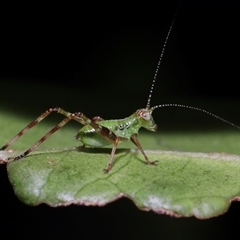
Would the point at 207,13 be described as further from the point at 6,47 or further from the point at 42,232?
the point at 42,232

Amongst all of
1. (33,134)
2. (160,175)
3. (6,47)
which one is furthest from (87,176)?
(6,47)

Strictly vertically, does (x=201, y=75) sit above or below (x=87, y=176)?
above

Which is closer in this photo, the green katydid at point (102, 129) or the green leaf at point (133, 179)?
the green leaf at point (133, 179)

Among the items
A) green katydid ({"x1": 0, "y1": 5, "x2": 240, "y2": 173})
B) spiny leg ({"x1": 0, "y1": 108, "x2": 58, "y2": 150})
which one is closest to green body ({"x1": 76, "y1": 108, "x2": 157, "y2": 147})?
green katydid ({"x1": 0, "y1": 5, "x2": 240, "y2": 173})

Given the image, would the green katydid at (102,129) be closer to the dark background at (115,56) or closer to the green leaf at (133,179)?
the green leaf at (133,179)

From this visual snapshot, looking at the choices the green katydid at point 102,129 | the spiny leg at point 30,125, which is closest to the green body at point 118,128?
the green katydid at point 102,129

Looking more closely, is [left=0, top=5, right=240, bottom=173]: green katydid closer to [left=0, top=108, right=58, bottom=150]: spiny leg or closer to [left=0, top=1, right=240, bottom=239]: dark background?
[left=0, top=108, right=58, bottom=150]: spiny leg
